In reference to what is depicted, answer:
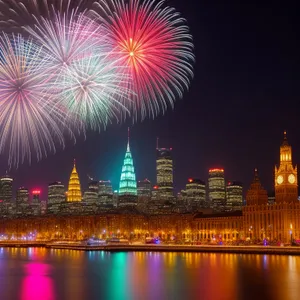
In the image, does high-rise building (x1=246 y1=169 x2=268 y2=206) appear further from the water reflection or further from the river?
the water reflection

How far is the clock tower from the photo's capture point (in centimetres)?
12388

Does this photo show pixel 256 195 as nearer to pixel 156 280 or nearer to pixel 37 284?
pixel 156 280

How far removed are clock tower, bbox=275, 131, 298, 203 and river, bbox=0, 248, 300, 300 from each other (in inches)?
1910

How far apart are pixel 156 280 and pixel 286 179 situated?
74278 millimetres

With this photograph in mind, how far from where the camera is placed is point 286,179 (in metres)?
126

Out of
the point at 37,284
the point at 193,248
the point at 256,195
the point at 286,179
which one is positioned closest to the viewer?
the point at 37,284

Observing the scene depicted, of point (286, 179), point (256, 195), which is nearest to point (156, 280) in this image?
point (286, 179)

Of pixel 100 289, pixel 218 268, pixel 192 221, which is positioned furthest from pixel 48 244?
pixel 100 289

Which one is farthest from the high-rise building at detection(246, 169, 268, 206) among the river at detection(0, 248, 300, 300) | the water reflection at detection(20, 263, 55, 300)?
→ the water reflection at detection(20, 263, 55, 300)

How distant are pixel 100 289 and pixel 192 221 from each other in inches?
3912

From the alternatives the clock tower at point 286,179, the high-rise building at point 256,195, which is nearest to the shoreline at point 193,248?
the clock tower at point 286,179

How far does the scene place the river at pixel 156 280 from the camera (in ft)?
158

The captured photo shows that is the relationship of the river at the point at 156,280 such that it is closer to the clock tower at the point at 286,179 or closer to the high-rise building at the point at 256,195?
the clock tower at the point at 286,179

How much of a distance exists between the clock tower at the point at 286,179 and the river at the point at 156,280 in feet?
159
